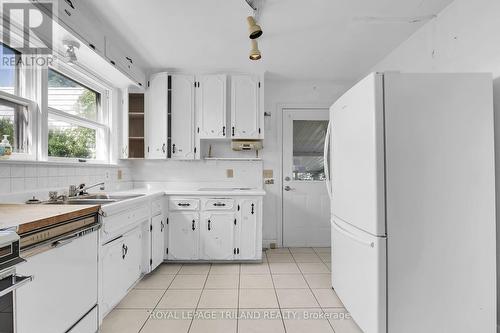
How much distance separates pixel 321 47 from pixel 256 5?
1.06 meters

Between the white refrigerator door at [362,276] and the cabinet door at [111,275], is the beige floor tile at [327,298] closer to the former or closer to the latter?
the white refrigerator door at [362,276]

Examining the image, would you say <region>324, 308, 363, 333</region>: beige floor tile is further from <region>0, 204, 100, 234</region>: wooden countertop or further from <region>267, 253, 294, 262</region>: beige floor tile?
<region>0, 204, 100, 234</region>: wooden countertop

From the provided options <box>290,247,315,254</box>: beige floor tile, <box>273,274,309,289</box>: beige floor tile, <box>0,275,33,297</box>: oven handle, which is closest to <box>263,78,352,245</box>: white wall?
<box>290,247,315,254</box>: beige floor tile

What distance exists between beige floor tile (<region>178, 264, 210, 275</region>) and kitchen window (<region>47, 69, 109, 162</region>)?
1.60 m

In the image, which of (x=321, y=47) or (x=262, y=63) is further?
(x=262, y=63)

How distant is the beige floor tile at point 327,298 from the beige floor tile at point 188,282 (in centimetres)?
110

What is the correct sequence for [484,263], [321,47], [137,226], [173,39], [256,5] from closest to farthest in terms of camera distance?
[484,263] → [256,5] → [137,226] → [173,39] → [321,47]

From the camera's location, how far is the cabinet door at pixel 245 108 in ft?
10.9

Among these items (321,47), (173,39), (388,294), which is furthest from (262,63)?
(388,294)

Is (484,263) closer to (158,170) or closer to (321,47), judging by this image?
(321,47)

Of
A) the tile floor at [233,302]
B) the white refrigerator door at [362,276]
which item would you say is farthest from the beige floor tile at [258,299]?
the white refrigerator door at [362,276]

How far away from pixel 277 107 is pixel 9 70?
2.89m

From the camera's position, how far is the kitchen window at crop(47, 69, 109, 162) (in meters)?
2.27

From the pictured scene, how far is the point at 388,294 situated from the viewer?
61.5 inches
